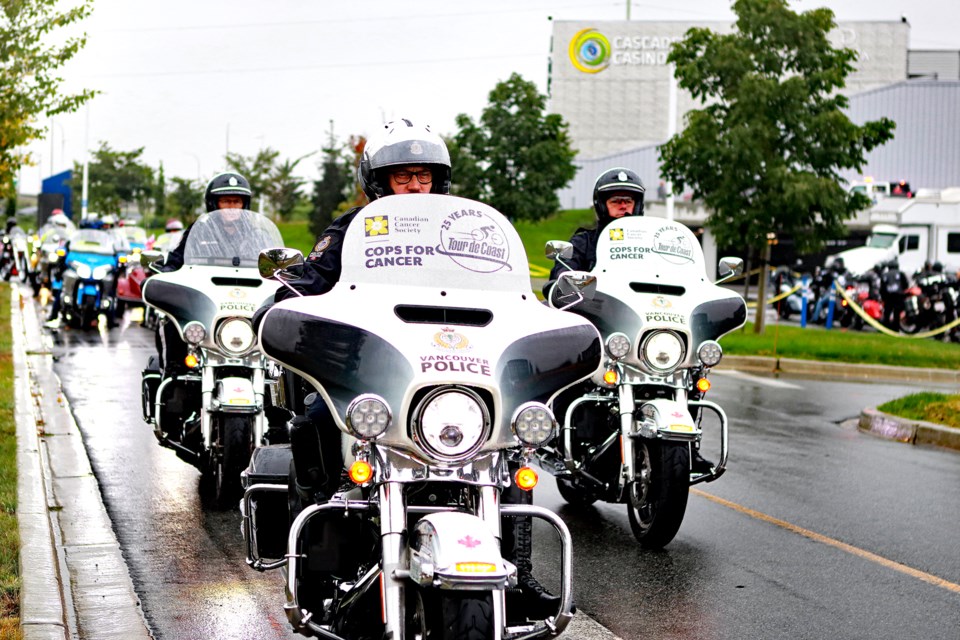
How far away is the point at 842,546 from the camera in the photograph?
26.1 ft

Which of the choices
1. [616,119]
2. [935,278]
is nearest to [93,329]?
[935,278]

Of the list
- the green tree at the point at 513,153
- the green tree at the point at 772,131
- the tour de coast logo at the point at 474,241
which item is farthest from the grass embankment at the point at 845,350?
the green tree at the point at 513,153

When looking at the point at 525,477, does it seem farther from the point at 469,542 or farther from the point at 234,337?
the point at 234,337

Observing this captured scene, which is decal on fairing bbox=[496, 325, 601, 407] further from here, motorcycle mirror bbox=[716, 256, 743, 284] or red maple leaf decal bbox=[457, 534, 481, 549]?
motorcycle mirror bbox=[716, 256, 743, 284]

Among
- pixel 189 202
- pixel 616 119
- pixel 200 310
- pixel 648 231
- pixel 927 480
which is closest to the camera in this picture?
pixel 648 231

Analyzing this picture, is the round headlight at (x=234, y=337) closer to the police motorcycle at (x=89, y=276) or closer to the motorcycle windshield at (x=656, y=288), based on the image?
the motorcycle windshield at (x=656, y=288)

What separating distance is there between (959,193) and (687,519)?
113 feet

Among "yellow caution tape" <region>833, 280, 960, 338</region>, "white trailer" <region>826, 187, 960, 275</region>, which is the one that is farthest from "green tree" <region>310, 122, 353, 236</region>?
"yellow caution tape" <region>833, 280, 960, 338</region>

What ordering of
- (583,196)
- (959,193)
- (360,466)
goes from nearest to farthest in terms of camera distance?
(360,466) → (959,193) → (583,196)

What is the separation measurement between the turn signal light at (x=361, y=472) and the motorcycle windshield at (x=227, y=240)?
473 centimetres

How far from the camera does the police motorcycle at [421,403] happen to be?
4.20 meters

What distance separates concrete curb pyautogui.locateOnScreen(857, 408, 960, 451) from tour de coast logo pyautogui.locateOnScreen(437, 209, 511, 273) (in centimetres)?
924

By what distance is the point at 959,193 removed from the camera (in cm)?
4006

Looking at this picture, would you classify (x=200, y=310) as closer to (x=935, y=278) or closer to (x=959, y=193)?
(x=935, y=278)
